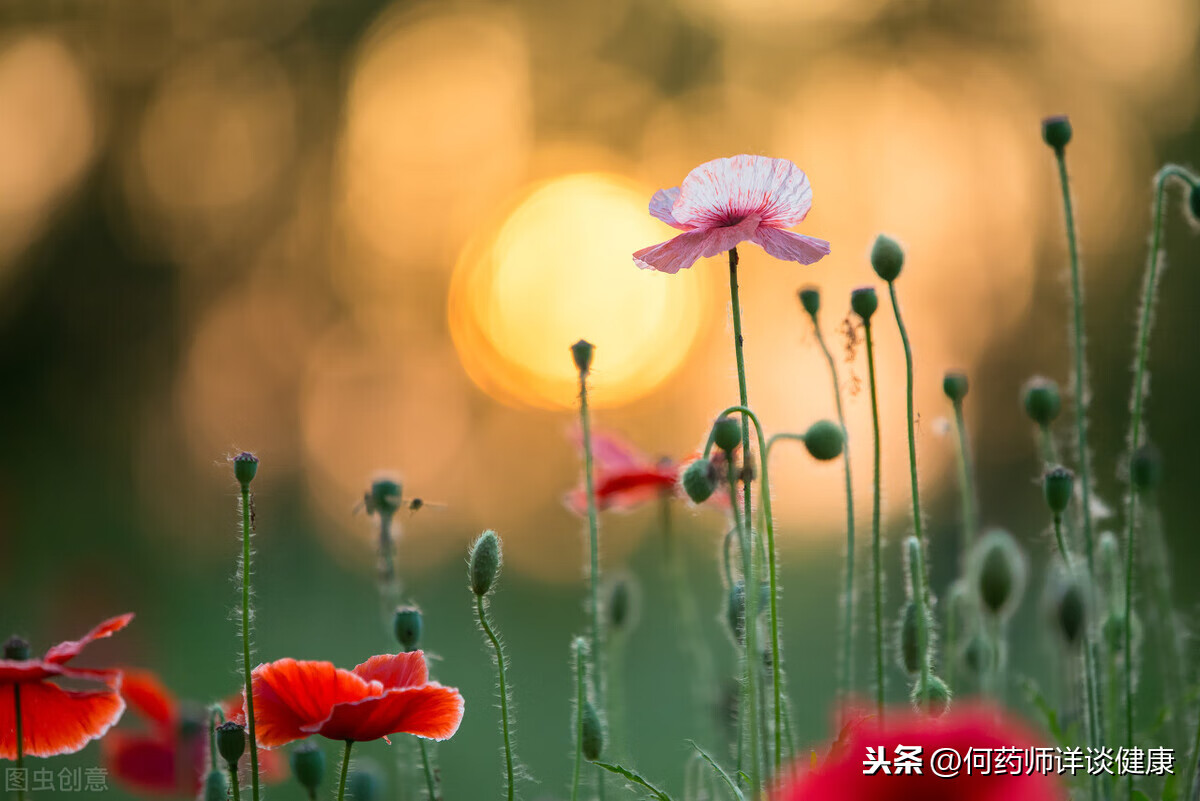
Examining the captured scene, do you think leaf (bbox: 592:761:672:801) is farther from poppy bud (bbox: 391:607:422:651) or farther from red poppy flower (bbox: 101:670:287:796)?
red poppy flower (bbox: 101:670:287:796)

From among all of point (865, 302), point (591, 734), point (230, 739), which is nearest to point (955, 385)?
point (865, 302)

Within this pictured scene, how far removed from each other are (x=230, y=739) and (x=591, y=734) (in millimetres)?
276

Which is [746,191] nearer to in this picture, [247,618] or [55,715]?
[247,618]

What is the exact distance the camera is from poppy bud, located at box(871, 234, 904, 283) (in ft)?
3.16

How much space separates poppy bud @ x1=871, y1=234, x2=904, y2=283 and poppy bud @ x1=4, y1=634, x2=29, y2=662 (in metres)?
0.74

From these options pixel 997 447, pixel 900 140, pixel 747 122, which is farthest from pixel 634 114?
pixel 997 447

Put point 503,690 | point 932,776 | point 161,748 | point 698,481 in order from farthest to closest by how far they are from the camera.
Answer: point 161,748 → point 698,481 → point 503,690 → point 932,776

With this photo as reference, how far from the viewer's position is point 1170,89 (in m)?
5.68

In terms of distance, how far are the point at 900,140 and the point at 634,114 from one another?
2.31 m

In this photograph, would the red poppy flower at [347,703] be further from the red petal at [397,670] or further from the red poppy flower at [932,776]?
the red poppy flower at [932,776]

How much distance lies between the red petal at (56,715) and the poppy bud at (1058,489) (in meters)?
0.74

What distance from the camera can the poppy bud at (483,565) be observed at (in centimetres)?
85

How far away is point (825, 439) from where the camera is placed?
969 millimetres

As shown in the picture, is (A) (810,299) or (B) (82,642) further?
(A) (810,299)
